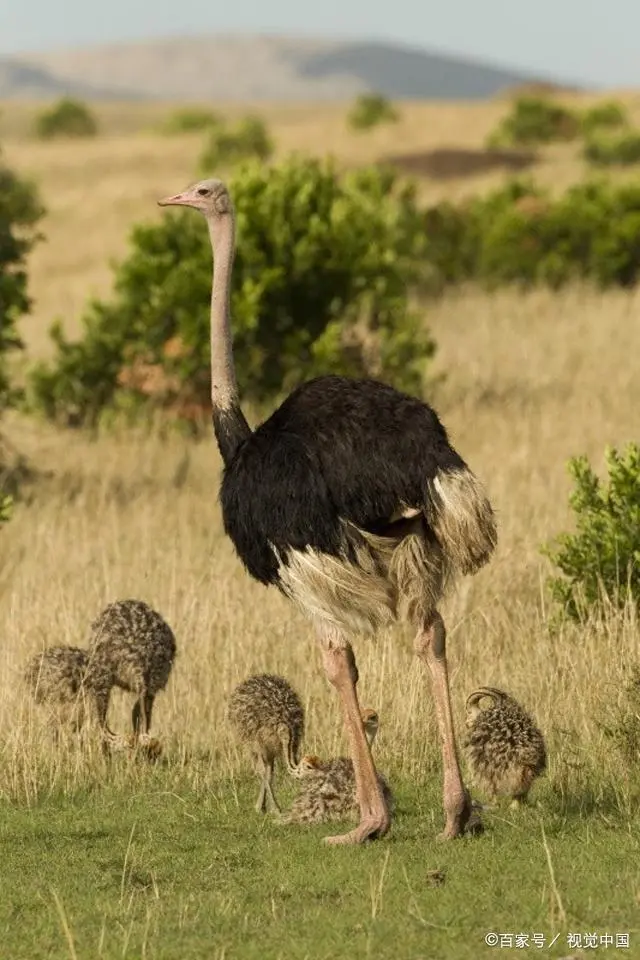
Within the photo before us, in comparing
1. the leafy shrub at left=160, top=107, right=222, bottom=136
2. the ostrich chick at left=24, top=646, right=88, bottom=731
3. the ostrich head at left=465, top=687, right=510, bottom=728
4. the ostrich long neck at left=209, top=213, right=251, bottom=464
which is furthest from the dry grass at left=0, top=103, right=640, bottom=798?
the leafy shrub at left=160, top=107, right=222, bottom=136

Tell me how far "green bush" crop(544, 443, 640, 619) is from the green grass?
6.66 feet

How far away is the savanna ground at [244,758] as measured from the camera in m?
5.75

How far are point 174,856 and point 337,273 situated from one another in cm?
1138

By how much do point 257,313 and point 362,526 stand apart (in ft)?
34.1

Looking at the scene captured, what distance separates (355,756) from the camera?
21.8 ft

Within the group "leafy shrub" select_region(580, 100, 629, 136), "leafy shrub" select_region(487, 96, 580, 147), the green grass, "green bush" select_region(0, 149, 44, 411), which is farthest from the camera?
"leafy shrub" select_region(580, 100, 629, 136)

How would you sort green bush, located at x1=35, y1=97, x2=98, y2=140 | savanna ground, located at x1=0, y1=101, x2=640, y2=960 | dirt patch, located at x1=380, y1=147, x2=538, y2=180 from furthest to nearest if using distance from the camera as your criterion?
green bush, located at x1=35, y1=97, x2=98, y2=140, dirt patch, located at x1=380, y1=147, x2=538, y2=180, savanna ground, located at x1=0, y1=101, x2=640, y2=960

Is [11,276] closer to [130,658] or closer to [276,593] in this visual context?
[276,593]

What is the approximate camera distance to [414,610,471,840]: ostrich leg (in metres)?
6.57

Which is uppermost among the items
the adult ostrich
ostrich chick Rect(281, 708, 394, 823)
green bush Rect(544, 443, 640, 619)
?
green bush Rect(544, 443, 640, 619)

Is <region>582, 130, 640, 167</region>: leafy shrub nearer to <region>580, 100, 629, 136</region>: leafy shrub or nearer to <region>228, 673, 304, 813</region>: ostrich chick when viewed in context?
<region>580, 100, 629, 136</region>: leafy shrub

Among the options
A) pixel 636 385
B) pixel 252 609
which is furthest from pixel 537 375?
pixel 252 609

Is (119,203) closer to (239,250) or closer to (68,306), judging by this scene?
(68,306)

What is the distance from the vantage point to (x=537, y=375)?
59.9 feet
